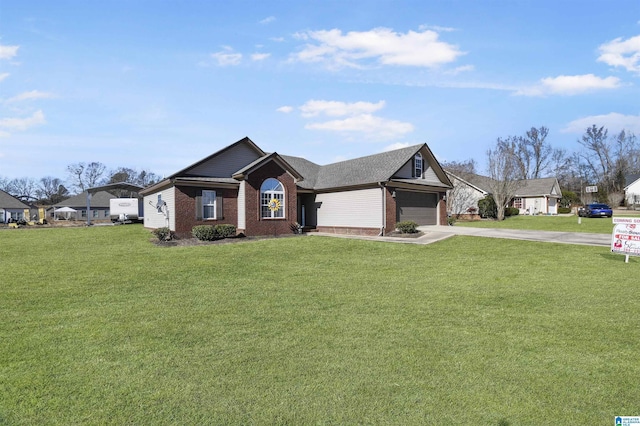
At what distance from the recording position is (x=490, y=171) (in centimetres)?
3250

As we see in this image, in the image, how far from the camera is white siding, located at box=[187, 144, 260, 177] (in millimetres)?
19625

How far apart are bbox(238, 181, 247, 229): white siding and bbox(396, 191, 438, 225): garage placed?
8995 millimetres

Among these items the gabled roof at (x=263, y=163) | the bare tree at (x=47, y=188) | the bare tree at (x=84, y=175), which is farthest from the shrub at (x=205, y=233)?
the bare tree at (x=47, y=188)

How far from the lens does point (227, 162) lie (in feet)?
67.3

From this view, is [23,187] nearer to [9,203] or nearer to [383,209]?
[9,203]

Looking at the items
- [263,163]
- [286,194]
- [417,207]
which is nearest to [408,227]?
[417,207]

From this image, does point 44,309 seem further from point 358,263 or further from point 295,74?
point 295,74

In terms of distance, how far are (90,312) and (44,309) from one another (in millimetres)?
966

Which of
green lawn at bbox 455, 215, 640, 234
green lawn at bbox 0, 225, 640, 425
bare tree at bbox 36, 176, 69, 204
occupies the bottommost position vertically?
green lawn at bbox 0, 225, 640, 425

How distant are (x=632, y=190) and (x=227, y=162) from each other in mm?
57187

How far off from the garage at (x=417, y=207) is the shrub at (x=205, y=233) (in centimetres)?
1062

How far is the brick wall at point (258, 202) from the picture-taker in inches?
758

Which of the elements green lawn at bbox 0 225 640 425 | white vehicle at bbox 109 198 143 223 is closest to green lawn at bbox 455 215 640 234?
green lawn at bbox 0 225 640 425

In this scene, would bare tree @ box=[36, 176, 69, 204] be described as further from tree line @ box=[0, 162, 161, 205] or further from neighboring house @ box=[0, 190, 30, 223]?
neighboring house @ box=[0, 190, 30, 223]
